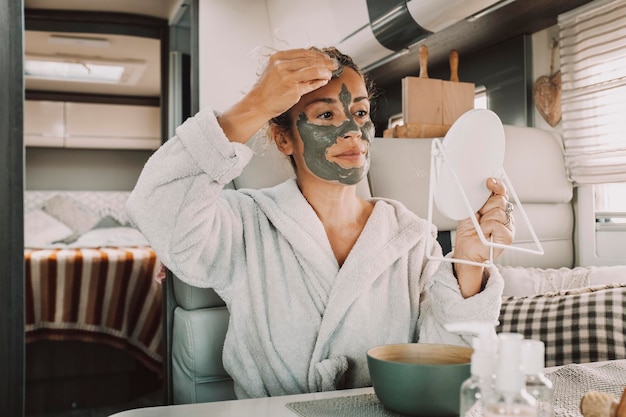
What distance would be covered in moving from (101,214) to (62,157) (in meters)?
0.73

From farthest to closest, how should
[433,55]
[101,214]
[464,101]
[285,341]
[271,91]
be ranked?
[101,214] → [433,55] → [464,101] → [285,341] → [271,91]

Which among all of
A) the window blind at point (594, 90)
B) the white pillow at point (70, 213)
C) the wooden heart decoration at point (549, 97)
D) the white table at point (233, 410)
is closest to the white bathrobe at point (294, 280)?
the white table at point (233, 410)

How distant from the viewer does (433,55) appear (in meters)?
2.73

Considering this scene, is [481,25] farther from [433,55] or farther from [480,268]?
[480,268]

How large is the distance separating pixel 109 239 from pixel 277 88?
3311 mm

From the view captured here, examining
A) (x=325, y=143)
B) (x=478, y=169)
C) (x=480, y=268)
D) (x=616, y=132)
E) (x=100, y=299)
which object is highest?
(x=616, y=132)

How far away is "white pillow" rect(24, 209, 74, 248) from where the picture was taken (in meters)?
4.11

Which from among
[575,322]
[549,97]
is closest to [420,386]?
[575,322]

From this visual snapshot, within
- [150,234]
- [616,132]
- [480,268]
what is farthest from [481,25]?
[150,234]

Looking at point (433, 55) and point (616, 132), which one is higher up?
point (433, 55)

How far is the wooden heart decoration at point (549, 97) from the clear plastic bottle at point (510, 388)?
2025 millimetres

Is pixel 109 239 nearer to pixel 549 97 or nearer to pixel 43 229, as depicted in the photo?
pixel 43 229

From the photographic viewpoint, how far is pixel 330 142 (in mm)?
1293

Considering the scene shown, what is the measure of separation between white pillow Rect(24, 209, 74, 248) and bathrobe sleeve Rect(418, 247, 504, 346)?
Answer: 3569 millimetres
